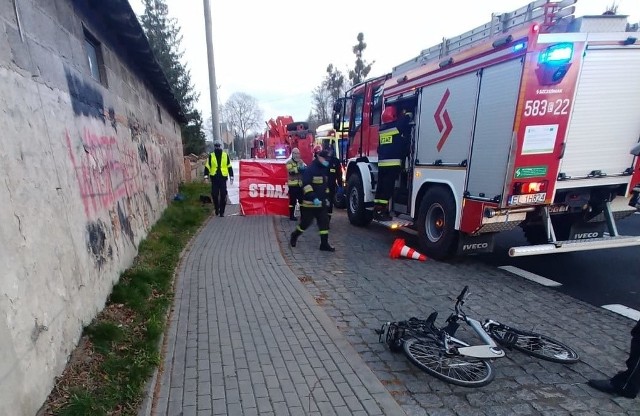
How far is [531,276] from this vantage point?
5840 millimetres

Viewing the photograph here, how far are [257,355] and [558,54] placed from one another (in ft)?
16.6

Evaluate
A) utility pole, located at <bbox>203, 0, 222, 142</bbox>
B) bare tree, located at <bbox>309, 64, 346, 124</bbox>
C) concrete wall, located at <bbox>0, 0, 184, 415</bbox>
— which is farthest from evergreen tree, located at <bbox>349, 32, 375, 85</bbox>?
concrete wall, located at <bbox>0, 0, 184, 415</bbox>

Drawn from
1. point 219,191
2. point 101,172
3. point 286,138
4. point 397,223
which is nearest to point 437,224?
point 397,223

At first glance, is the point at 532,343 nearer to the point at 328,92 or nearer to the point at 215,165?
the point at 215,165

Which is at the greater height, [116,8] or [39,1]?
[116,8]

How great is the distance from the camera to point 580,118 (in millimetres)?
5098

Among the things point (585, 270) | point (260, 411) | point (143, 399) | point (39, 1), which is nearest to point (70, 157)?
point (39, 1)

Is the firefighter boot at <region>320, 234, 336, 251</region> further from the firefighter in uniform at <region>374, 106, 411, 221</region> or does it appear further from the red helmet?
the red helmet

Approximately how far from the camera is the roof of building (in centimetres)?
565

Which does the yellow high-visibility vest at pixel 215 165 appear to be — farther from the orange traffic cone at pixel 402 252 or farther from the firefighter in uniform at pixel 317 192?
the orange traffic cone at pixel 402 252

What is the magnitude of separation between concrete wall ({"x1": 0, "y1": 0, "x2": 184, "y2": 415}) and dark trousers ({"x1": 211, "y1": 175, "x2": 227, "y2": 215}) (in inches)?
187

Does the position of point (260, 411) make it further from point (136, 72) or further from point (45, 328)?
point (136, 72)

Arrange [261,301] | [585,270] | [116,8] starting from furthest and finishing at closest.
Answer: [585,270] < [116,8] < [261,301]

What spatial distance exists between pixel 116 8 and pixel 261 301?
5.02 meters
